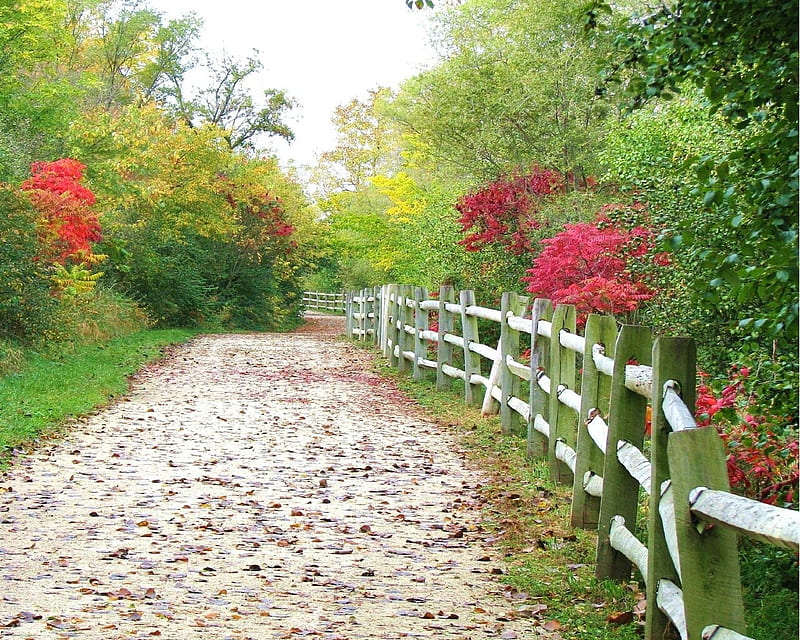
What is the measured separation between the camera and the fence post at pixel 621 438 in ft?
19.4

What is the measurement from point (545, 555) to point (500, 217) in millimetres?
14333

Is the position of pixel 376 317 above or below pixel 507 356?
below

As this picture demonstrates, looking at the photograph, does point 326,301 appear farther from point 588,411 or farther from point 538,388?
point 588,411

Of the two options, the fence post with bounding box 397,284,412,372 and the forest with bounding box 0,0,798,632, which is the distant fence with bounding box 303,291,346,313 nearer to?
the forest with bounding box 0,0,798,632

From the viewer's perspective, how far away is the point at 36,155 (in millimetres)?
27969

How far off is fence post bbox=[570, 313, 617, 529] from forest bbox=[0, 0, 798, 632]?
0.70m

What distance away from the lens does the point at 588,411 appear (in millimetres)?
7234

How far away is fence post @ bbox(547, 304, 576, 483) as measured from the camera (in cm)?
873

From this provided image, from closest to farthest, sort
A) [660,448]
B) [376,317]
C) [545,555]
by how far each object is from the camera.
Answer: [660,448]
[545,555]
[376,317]

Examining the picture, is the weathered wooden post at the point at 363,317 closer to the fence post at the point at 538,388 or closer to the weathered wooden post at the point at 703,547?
the fence post at the point at 538,388

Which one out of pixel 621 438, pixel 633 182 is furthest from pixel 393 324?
pixel 621 438

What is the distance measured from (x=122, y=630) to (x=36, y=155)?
25.1m

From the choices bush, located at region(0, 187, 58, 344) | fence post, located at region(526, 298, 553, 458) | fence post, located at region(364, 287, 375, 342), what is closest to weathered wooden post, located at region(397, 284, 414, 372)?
bush, located at region(0, 187, 58, 344)

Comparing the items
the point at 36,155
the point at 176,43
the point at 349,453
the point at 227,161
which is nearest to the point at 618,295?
the point at 349,453
